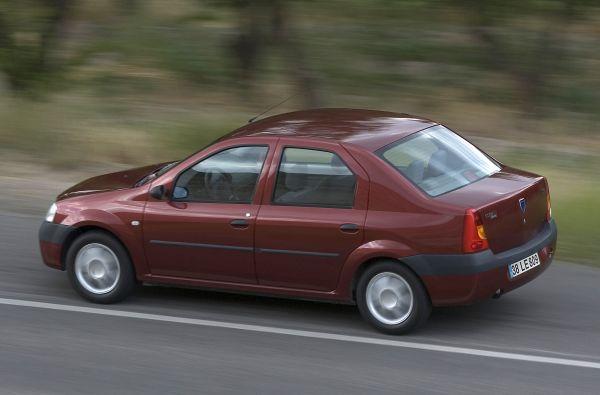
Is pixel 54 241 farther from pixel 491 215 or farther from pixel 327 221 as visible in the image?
pixel 491 215

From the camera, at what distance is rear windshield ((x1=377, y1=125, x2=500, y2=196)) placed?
7.28m

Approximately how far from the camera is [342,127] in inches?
303

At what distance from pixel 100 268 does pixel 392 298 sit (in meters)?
2.37

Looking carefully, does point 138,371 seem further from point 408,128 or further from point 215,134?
point 215,134

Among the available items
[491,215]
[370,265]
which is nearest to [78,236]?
[370,265]

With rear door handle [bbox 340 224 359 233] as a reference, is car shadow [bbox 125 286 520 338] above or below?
below

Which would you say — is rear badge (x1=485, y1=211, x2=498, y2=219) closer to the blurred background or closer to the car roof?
the car roof

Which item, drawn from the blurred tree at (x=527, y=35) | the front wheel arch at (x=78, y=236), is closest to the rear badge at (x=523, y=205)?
the front wheel arch at (x=78, y=236)

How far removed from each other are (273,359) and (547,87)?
11.3m

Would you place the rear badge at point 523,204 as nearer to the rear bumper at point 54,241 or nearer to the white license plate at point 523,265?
the white license plate at point 523,265

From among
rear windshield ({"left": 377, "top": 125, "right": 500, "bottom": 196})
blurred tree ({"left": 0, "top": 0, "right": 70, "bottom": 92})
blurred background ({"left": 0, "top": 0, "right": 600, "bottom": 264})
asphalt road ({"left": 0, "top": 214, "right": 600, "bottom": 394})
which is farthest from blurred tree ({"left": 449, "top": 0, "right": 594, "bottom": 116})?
rear windshield ({"left": 377, "top": 125, "right": 500, "bottom": 196})

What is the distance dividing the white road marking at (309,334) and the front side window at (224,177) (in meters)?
0.90

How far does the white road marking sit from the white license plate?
1.92 ft

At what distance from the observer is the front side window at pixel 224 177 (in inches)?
300
